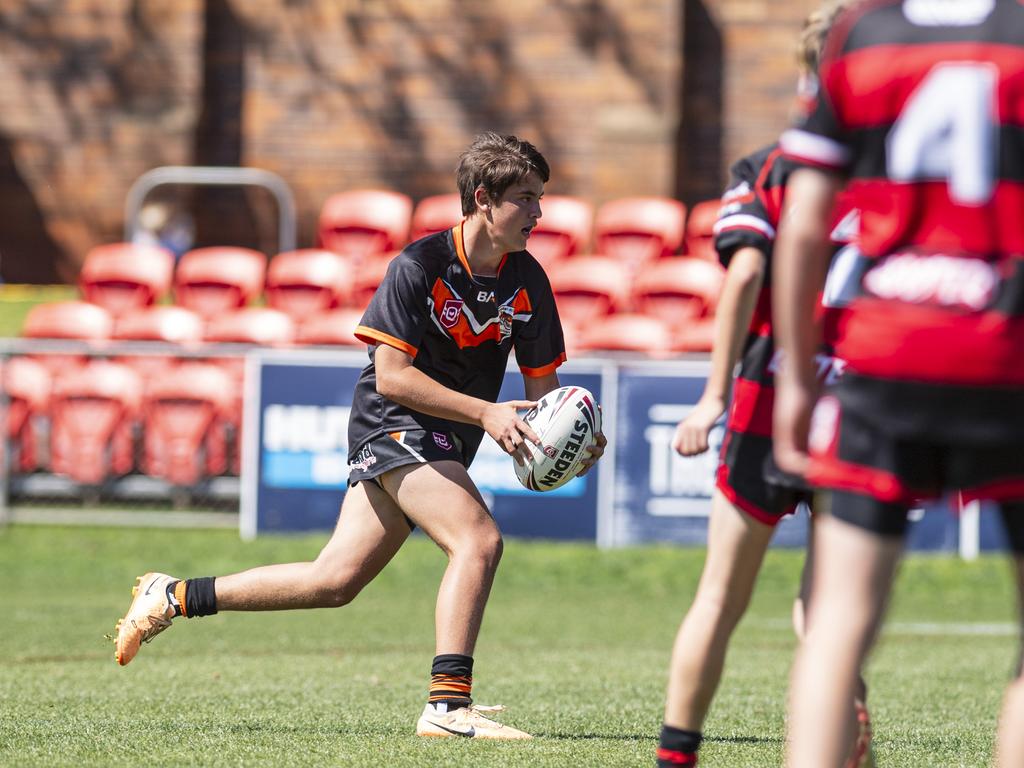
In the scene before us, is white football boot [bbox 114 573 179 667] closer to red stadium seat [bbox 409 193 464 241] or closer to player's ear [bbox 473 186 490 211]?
player's ear [bbox 473 186 490 211]

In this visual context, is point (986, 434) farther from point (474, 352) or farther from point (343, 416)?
point (343, 416)

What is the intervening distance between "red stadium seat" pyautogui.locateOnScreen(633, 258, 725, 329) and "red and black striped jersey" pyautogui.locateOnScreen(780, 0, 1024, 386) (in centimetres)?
1121

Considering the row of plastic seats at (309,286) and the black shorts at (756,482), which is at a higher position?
the row of plastic seats at (309,286)

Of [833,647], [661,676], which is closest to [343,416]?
[661,676]

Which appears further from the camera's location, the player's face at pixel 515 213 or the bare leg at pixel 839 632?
the player's face at pixel 515 213

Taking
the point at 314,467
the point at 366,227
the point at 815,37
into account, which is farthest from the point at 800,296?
the point at 366,227

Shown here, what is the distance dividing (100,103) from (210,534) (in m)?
8.51

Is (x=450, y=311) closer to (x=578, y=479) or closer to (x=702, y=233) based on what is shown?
(x=578, y=479)

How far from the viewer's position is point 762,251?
4.00 metres

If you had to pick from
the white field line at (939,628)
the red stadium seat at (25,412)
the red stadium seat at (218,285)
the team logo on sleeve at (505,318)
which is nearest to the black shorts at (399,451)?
the team logo on sleeve at (505,318)

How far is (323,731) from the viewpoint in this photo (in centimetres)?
561

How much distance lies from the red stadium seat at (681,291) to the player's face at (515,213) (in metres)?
8.78

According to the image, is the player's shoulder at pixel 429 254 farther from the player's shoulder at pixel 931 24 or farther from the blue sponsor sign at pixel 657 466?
the blue sponsor sign at pixel 657 466

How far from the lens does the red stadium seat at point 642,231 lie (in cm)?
1616
